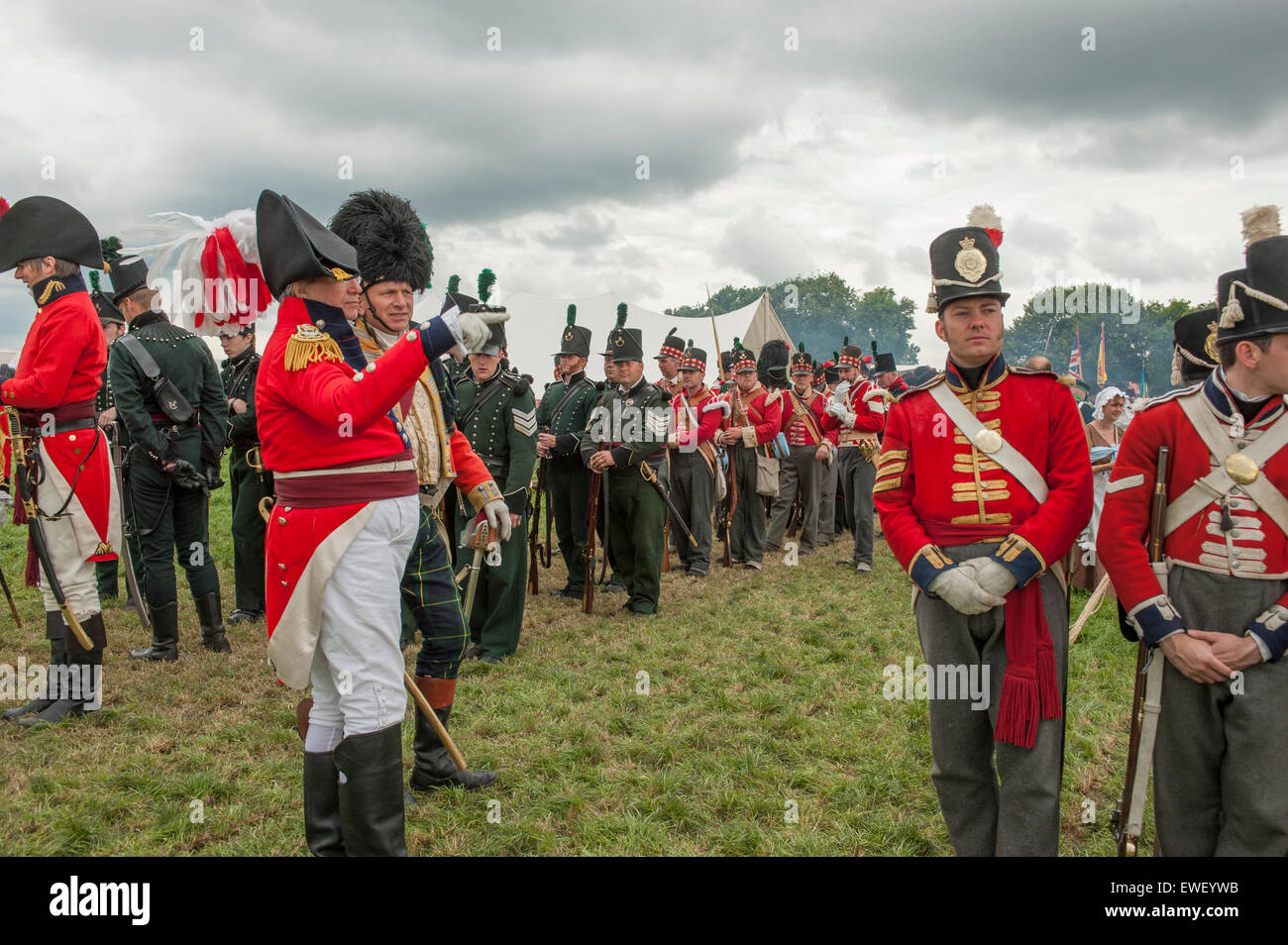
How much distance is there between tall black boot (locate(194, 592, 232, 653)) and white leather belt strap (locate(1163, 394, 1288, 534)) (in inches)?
247

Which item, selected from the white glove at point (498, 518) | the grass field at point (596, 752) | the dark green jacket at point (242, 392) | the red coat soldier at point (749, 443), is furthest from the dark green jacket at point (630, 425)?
the white glove at point (498, 518)

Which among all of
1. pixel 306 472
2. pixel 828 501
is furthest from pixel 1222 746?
pixel 828 501

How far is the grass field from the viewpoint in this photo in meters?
3.77

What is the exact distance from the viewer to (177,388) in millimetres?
6406

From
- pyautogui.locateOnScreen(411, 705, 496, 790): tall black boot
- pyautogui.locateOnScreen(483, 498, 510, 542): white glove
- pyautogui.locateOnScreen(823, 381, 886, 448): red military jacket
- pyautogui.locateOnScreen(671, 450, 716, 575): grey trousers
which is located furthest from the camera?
pyautogui.locateOnScreen(823, 381, 886, 448): red military jacket

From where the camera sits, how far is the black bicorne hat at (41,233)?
4773 millimetres

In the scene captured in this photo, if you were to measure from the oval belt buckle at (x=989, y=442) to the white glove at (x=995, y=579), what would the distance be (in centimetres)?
38

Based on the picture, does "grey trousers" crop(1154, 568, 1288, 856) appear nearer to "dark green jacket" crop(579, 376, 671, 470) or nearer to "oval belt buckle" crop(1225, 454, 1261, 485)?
"oval belt buckle" crop(1225, 454, 1261, 485)

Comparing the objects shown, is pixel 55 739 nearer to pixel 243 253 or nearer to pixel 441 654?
pixel 441 654

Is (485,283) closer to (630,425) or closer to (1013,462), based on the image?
(630,425)

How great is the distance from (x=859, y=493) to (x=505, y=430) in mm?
5489

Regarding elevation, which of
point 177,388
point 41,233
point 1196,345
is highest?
point 41,233

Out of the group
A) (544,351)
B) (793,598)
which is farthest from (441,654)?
(544,351)

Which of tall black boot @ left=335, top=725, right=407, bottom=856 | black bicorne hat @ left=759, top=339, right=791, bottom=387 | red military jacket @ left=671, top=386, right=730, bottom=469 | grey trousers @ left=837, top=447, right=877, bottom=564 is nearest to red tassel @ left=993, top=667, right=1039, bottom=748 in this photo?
tall black boot @ left=335, top=725, right=407, bottom=856
